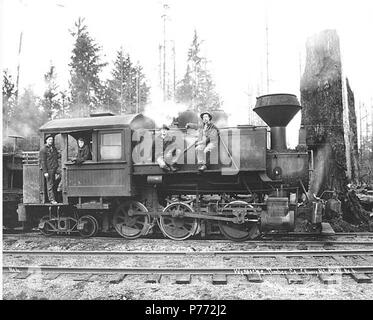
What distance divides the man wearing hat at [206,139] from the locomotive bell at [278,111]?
106 cm

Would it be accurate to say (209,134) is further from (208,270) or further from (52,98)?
(52,98)

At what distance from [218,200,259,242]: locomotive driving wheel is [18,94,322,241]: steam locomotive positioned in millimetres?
21

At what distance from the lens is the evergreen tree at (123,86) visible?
82.8 ft

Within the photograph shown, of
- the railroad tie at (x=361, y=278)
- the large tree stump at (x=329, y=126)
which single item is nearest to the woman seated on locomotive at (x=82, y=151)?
the large tree stump at (x=329, y=126)

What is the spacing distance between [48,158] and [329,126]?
22.5 feet

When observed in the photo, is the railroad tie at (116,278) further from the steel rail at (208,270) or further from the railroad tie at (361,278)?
Answer: the railroad tie at (361,278)

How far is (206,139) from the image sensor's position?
24.9 ft

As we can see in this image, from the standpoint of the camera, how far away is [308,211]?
25.1 ft

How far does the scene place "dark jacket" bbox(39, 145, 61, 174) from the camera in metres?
8.44

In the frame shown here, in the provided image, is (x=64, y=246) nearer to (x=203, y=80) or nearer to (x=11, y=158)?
(x=11, y=158)

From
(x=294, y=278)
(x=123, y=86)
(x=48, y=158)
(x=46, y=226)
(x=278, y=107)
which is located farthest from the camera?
(x=123, y=86)

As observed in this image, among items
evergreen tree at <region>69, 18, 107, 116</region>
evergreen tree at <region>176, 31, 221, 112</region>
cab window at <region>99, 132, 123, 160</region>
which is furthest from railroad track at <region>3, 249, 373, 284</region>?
evergreen tree at <region>176, 31, 221, 112</region>

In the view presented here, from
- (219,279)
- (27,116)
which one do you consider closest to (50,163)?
(219,279)

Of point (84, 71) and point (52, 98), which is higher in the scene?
point (84, 71)
